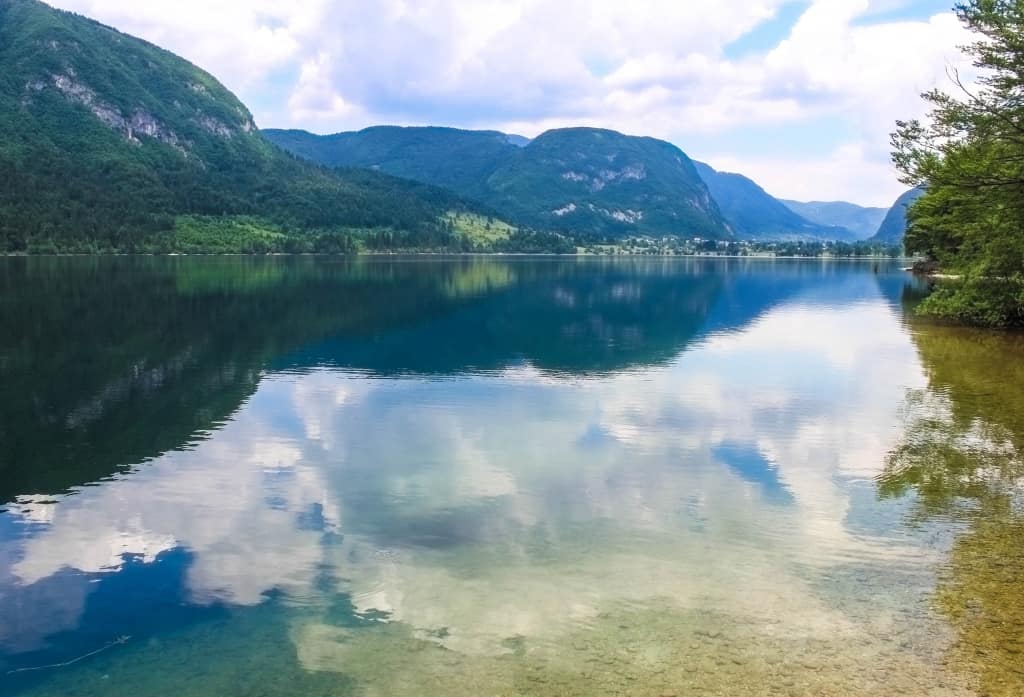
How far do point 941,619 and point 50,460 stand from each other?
2241 centimetres

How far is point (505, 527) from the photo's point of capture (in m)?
17.9

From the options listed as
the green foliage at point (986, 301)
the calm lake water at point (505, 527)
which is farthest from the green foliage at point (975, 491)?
the green foliage at point (986, 301)

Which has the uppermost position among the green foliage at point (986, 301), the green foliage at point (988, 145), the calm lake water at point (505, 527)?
the green foliage at point (988, 145)

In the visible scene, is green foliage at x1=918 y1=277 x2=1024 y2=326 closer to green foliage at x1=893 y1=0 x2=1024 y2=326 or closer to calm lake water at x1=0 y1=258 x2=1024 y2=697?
green foliage at x1=893 y1=0 x2=1024 y2=326

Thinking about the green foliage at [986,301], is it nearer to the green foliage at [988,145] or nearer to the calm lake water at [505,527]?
the green foliage at [988,145]

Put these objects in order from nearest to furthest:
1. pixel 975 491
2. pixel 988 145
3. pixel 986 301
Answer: pixel 975 491 < pixel 988 145 < pixel 986 301

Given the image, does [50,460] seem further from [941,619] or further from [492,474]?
[941,619]

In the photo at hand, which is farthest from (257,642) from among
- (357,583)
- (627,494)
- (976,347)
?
(976,347)

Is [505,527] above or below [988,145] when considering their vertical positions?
below

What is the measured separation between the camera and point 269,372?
1534 inches

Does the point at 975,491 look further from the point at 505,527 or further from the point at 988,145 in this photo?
the point at 988,145

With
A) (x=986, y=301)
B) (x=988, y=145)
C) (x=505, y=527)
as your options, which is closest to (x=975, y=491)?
(x=505, y=527)

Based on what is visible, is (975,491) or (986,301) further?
(986,301)

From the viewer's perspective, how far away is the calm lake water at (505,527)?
11938mm
